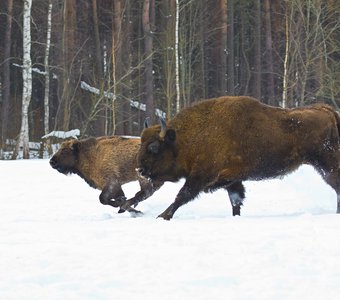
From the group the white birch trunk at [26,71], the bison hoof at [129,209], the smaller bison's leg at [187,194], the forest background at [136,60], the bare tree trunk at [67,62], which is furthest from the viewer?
the forest background at [136,60]

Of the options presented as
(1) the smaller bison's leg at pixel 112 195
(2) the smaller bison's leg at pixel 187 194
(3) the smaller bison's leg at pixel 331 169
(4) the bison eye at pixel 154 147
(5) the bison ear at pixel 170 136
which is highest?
(5) the bison ear at pixel 170 136

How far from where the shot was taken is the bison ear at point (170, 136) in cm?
723

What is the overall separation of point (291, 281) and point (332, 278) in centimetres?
27

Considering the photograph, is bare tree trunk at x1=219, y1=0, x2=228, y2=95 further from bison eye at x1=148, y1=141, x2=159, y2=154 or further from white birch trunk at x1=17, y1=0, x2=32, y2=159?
bison eye at x1=148, y1=141, x2=159, y2=154

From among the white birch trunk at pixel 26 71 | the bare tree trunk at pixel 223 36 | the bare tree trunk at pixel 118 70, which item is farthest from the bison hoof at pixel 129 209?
the bare tree trunk at pixel 223 36

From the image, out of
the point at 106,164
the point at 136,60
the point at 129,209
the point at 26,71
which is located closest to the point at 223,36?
the point at 136,60

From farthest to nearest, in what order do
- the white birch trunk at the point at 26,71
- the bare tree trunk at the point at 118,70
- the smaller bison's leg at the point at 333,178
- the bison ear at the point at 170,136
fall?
the bare tree trunk at the point at 118,70
the white birch trunk at the point at 26,71
the smaller bison's leg at the point at 333,178
the bison ear at the point at 170,136

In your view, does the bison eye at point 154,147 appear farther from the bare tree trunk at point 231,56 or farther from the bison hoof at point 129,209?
the bare tree trunk at point 231,56

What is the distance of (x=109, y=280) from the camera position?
390 centimetres

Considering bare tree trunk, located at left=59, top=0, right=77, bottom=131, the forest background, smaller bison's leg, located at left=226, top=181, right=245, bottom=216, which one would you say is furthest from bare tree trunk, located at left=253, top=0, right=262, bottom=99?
smaller bison's leg, located at left=226, top=181, right=245, bottom=216

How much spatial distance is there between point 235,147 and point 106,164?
7.91ft

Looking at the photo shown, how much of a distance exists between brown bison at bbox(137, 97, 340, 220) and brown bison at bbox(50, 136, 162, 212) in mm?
1302

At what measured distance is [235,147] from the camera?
23.5 feet

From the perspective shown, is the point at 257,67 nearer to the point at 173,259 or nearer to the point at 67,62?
the point at 67,62
